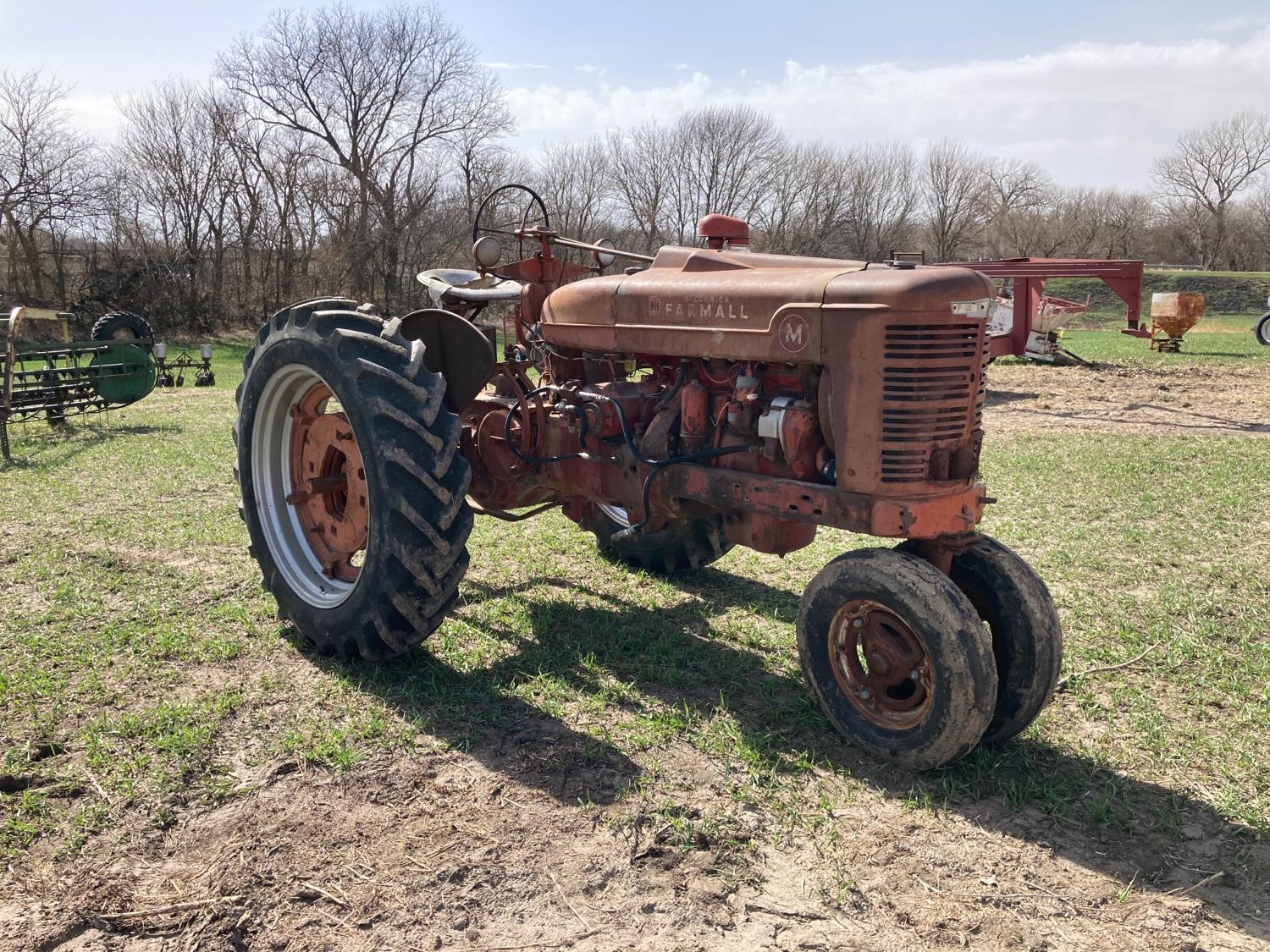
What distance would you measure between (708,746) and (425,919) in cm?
125

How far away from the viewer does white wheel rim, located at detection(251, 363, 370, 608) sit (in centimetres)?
440

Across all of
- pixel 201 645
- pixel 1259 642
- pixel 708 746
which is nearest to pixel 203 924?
pixel 708 746

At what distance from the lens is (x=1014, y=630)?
3318 millimetres

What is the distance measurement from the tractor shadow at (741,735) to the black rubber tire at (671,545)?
0.43m

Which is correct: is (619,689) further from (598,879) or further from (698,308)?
(698,308)

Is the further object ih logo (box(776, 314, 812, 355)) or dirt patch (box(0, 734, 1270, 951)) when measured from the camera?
ih logo (box(776, 314, 812, 355))

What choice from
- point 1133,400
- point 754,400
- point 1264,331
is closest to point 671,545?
point 754,400

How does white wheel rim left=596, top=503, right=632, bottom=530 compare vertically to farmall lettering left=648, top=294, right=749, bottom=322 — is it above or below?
below

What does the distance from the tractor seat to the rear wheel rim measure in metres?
2.67

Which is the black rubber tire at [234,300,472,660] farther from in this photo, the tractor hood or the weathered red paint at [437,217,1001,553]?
the tractor hood

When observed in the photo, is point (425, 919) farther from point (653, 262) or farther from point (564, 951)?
point (653, 262)

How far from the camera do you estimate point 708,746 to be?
3422 millimetres

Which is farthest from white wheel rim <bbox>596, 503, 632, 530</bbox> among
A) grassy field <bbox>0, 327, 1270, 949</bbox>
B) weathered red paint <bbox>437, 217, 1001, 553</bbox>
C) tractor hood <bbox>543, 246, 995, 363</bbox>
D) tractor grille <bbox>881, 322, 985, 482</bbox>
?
tractor grille <bbox>881, 322, 985, 482</bbox>

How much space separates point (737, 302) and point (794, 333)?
12.5 inches
